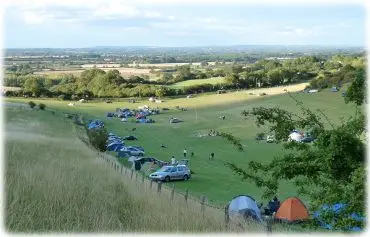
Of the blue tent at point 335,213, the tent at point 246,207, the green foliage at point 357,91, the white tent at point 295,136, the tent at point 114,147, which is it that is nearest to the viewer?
the blue tent at point 335,213

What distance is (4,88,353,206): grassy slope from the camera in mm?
24359

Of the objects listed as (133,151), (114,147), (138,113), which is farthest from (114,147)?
(138,113)

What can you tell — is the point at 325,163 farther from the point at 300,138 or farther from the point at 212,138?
the point at 212,138

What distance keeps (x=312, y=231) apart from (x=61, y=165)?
4340 mm

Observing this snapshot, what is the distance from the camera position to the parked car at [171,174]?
25.2 meters

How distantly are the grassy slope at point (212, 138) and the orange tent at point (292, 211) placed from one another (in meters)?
2.91

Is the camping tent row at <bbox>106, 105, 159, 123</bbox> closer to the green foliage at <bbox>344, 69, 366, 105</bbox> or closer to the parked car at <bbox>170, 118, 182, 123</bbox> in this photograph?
the parked car at <bbox>170, 118, 182, 123</bbox>

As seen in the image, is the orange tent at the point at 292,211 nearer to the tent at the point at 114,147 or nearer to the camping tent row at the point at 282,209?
the camping tent row at the point at 282,209

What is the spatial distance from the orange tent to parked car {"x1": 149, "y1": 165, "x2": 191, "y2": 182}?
30.5 ft

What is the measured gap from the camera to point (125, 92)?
108125 mm

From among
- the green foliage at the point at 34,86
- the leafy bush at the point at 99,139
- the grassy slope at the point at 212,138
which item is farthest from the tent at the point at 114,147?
the green foliage at the point at 34,86

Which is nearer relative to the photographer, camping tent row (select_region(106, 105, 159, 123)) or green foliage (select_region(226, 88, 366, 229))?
green foliage (select_region(226, 88, 366, 229))

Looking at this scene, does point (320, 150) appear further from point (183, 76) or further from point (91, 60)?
point (91, 60)

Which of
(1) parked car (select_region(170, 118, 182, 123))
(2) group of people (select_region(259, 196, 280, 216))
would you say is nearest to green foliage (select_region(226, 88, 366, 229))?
(2) group of people (select_region(259, 196, 280, 216))
